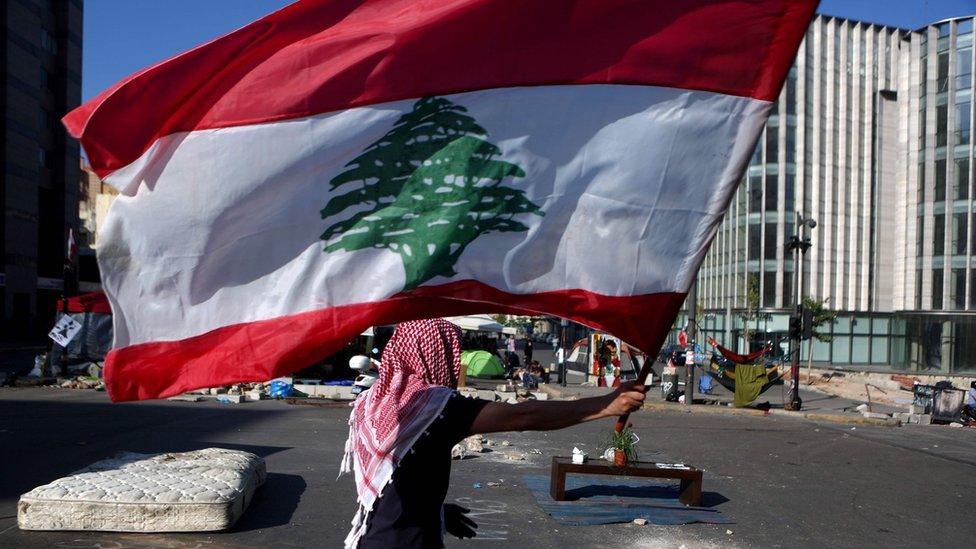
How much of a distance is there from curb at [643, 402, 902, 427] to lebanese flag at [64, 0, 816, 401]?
818 inches

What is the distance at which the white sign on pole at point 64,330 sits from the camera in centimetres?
2520

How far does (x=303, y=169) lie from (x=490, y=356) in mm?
28884

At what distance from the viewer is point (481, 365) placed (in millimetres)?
31766

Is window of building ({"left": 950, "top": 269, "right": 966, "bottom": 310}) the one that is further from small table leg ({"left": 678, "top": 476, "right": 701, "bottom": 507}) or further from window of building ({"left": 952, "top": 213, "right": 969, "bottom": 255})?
small table leg ({"left": 678, "top": 476, "right": 701, "bottom": 507})

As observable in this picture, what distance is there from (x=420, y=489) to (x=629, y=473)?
300 inches

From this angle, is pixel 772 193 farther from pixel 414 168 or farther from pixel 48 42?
pixel 414 168

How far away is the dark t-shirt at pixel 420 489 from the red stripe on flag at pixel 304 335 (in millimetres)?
416

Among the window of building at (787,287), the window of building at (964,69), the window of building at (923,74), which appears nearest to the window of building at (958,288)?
the window of building at (787,287)

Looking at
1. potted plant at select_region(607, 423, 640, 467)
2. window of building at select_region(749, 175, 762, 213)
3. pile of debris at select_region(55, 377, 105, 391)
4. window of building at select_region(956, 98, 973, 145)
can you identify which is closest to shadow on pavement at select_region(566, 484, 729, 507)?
potted plant at select_region(607, 423, 640, 467)

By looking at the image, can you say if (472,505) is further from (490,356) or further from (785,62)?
(490,356)

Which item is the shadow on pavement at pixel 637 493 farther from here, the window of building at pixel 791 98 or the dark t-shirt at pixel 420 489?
the window of building at pixel 791 98

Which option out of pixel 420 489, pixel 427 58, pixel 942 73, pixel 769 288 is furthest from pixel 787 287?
pixel 420 489

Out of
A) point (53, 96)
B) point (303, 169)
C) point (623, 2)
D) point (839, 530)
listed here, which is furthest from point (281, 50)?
point (53, 96)

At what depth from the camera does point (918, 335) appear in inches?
2189
